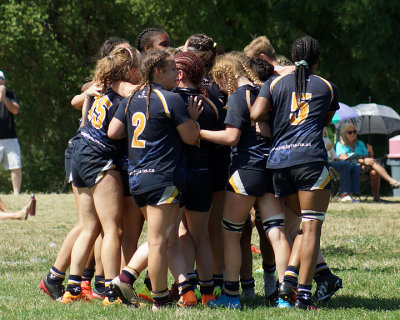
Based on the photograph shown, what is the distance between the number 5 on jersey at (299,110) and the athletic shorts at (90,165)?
139cm

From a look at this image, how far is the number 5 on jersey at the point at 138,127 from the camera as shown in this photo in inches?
213

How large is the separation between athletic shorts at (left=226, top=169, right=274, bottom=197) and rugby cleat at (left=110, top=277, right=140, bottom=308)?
1050 millimetres

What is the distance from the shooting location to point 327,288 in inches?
234

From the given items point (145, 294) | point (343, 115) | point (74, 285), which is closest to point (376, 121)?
point (343, 115)

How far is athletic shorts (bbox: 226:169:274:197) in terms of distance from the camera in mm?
5637

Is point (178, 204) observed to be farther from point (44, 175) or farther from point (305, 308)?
point (44, 175)

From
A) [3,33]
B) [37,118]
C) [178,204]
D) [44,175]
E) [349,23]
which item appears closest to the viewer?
[178,204]

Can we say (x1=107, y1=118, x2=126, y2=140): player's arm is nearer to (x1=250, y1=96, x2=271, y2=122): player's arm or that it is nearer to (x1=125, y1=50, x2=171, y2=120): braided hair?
(x1=125, y1=50, x2=171, y2=120): braided hair

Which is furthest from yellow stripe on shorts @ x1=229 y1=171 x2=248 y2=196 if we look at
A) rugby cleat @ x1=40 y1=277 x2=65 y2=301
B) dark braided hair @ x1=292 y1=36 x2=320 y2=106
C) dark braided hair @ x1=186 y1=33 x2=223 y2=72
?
rugby cleat @ x1=40 y1=277 x2=65 y2=301

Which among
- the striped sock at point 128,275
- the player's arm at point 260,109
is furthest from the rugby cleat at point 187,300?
the player's arm at point 260,109

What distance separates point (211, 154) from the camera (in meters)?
5.98

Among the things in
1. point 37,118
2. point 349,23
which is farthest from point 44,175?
point 349,23

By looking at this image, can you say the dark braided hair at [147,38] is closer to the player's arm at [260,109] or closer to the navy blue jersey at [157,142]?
the navy blue jersey at [157,142]

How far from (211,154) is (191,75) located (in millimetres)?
671
